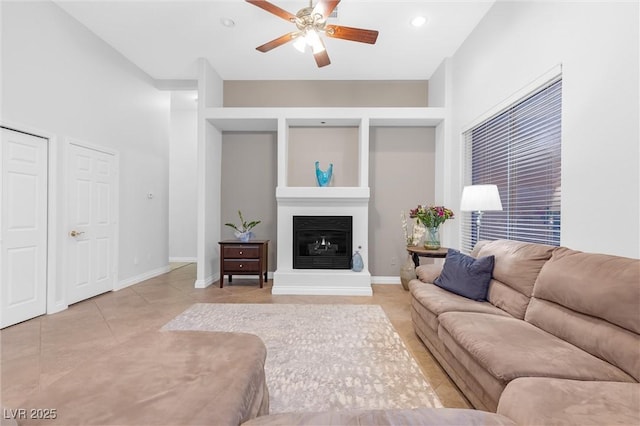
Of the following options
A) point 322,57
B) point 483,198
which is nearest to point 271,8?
Answer: point 322,57

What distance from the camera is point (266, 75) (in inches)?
181

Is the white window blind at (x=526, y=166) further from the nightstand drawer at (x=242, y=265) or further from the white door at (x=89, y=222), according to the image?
the white door at (x=89, y=222)

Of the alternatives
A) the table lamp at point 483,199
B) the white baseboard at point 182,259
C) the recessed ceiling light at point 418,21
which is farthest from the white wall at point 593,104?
the white baseboard at point 182,259

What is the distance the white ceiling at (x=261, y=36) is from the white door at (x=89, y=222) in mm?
1623

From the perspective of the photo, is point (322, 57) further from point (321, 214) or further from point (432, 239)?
point (432, 239)

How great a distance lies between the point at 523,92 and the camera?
2568mm

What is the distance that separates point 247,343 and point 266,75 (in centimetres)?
437

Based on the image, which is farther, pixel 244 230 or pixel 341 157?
pixel 341 157

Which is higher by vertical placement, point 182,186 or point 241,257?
point 182,186

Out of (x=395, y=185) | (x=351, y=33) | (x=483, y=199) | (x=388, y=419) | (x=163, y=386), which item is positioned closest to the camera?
(x=388, y=419)

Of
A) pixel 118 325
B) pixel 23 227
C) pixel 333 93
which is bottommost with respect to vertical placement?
pixel 118 325

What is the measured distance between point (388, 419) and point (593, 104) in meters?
2.36

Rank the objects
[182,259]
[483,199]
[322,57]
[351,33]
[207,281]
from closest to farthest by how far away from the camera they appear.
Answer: [483,199] → [351,33] → [322,57] → [207,281] → [182,259]

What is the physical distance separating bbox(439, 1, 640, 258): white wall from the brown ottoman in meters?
2.26
